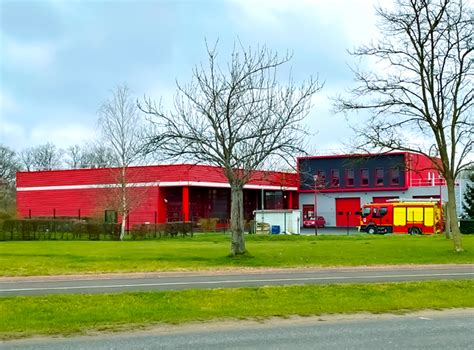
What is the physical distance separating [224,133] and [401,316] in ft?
42.1

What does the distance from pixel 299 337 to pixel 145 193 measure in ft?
150

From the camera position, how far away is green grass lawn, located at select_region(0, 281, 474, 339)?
1022cm

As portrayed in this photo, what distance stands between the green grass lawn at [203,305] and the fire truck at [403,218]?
119ft

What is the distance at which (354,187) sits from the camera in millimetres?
69438

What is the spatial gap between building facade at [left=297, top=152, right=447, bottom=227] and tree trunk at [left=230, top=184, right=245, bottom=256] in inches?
1665

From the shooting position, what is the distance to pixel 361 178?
6938cm

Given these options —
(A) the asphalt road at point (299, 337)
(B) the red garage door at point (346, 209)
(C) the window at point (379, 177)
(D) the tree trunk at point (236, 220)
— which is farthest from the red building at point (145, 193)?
(A) the asphalt road at point (299, 337)

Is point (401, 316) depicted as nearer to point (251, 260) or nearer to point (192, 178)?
point (251, 260)

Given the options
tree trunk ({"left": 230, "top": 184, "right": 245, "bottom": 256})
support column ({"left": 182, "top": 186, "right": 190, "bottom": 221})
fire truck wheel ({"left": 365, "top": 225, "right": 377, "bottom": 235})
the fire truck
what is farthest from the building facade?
tree trunk ({"left": 230, "top": 184, "right": 245, "bottom": 256})

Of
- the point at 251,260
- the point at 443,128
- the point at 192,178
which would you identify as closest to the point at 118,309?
the point at 251,260

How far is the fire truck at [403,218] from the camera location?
50.0 metres

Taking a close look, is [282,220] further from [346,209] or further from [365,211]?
[346,209]

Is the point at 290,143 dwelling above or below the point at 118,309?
above

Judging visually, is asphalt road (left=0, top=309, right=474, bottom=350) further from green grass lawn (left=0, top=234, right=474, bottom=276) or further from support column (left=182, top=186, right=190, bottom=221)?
support column (left=182, top=186, right=190, bottom=221)
